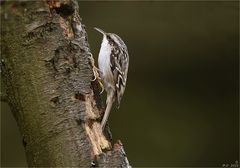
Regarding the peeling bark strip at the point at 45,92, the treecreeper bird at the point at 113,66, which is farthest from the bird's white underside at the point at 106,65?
the peeling bark strip at the point at 45,92

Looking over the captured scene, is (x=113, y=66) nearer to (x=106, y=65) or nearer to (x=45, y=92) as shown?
(x=106, y=65)

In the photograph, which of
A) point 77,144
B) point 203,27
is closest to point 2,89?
point 77,144

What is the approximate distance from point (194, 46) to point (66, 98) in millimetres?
2942

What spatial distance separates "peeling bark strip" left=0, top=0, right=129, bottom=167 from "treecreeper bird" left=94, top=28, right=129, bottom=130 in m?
0.95

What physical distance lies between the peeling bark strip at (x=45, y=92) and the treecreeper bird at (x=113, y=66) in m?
0.95

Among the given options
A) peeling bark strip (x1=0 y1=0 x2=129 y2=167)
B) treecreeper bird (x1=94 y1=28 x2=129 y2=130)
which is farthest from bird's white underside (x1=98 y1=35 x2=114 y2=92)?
peeling bark strip (x1=0 y1=0 x2=129 y2=167)

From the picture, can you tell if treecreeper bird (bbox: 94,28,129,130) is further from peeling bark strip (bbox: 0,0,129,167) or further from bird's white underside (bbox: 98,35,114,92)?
peeling bark strip (bbox: 0,0,129,167)

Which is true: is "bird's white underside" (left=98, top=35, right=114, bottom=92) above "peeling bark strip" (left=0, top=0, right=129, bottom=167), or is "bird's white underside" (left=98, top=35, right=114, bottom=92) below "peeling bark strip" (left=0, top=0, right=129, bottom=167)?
below

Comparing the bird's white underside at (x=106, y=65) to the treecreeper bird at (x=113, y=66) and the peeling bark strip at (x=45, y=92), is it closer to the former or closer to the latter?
the treecreeper bird at (x=113, y=66)

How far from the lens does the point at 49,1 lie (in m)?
2.62

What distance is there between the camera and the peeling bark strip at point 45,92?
Answer: 2502mm

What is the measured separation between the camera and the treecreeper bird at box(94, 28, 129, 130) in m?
3.65

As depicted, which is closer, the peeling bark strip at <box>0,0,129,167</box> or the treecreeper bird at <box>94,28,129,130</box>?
the peeling bark strip at <box>0,0,129,167</box>

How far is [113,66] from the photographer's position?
12.3 feet
